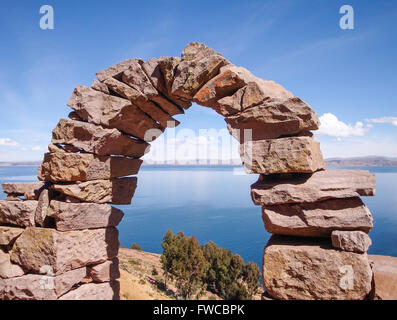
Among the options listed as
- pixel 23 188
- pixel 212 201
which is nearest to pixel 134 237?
pixel 212 201

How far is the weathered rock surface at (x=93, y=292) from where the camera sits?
15.2 ft

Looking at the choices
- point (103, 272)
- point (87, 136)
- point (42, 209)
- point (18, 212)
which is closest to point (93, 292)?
point (103, 272)

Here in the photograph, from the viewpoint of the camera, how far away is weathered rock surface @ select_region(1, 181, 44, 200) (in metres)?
5.11

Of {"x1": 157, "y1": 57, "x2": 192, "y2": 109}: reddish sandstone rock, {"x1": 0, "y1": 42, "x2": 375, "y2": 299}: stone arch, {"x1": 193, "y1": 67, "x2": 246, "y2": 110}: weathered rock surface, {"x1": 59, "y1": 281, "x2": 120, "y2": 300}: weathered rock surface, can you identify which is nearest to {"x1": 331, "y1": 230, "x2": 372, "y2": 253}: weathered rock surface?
{"x1": 0, "y1": 42, "x2": 375, "y2": 299}: stone arch

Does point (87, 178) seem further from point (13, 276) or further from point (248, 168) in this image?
point (248, 168)

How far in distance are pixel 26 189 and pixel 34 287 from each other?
198 cm

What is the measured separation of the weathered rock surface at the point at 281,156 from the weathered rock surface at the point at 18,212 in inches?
164

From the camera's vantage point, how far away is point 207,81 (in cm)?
426

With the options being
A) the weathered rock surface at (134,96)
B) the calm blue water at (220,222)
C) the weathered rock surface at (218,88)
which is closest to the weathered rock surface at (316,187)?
the weathered rock surface at (218,88)

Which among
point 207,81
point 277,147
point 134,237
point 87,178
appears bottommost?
point 134,237

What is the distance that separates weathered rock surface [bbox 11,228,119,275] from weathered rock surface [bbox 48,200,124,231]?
120 mm

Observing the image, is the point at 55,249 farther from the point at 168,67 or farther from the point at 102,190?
the point at 168,67

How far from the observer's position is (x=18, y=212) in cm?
488

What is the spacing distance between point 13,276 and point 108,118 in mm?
3397
